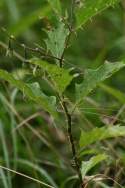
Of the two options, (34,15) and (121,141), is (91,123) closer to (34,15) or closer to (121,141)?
(121,141)

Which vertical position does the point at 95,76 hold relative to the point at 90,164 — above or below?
above

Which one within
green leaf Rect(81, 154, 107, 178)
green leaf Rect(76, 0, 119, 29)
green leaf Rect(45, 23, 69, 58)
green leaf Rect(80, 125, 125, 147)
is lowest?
green leaf Rect(81, 154, 107, 178)

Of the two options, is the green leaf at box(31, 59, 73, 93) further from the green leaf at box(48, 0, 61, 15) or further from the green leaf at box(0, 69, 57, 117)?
the green leaf at box(48, 0, 61, 15)

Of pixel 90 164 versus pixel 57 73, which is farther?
pixel 90 164

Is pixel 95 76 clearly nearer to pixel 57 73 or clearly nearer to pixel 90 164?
pixel 57 73

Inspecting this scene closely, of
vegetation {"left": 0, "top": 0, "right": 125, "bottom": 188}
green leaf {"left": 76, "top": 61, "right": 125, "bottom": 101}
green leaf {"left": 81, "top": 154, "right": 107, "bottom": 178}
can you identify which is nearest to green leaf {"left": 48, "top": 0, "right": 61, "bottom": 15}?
vegetation {"left": 0, "top": 0, "right": 125, "bottom": 188}

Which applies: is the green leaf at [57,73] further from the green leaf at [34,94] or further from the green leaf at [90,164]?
the green leaf at [90,164]

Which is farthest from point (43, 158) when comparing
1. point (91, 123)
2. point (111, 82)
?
point (111, 82)

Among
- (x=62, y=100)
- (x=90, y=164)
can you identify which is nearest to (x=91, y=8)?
(x=62, y=100)
